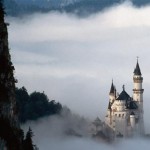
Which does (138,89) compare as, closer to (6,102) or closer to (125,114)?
(125,114)

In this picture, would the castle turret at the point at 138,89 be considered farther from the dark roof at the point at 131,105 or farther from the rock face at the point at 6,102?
the rock face at the point at 6,102

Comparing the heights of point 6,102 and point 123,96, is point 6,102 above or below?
below

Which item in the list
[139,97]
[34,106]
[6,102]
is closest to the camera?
[6,102]

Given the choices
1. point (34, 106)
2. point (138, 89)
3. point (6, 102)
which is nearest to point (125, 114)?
point (138, 89)

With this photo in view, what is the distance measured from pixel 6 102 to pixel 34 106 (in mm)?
140972

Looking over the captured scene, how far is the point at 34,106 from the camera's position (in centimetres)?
17750

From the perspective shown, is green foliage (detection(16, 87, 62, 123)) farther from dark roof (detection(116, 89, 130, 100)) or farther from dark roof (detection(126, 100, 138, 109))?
dark roof (detection(126, 100, 138, 109))

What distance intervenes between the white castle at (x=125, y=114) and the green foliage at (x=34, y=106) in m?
11.6

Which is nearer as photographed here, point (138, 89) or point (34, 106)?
point (34, 106)

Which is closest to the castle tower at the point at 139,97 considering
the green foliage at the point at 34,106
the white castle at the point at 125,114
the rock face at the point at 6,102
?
the white castle at the point at 125,114

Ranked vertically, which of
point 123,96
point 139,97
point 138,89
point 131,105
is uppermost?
point 138,89

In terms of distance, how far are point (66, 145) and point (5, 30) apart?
5064 inches

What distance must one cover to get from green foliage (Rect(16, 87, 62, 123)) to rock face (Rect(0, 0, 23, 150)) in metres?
131

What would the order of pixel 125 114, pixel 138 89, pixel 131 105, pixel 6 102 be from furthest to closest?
1. pixel 138 89
2. pixel 131 105
3. pixel 125 114
4. pixel 6 102
